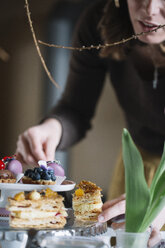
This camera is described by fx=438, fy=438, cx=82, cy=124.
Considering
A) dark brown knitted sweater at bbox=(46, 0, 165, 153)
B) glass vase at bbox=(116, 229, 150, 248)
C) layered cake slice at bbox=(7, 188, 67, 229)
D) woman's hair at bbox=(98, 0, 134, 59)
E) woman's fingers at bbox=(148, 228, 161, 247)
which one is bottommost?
woman's fingers at bbox=(148, 228, 161, 247)

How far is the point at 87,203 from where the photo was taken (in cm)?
80

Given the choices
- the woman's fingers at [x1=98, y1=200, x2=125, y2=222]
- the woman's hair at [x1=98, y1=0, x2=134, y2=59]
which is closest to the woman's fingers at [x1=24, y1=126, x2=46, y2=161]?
the woman's hair at [x1=98, y1=0, x2=134, y2=59]

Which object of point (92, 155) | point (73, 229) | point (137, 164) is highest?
point (137, 164)

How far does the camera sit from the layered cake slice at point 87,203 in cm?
80

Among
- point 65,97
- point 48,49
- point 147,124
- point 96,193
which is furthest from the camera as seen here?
point 48,49

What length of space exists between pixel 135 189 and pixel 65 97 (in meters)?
1.11

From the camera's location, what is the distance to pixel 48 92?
10.8 feet

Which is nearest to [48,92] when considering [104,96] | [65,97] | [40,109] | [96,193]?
[40,109]

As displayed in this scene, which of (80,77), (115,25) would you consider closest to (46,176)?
(115,25)

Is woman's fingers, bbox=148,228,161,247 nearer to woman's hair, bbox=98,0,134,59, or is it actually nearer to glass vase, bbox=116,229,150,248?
glass vase, bbox=116,229,150,248

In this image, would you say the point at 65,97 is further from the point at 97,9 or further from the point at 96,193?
the point at 96,193

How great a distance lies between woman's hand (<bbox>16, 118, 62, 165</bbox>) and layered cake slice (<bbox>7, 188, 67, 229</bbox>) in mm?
527

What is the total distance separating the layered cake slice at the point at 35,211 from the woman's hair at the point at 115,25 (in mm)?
860

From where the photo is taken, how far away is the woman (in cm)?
146
